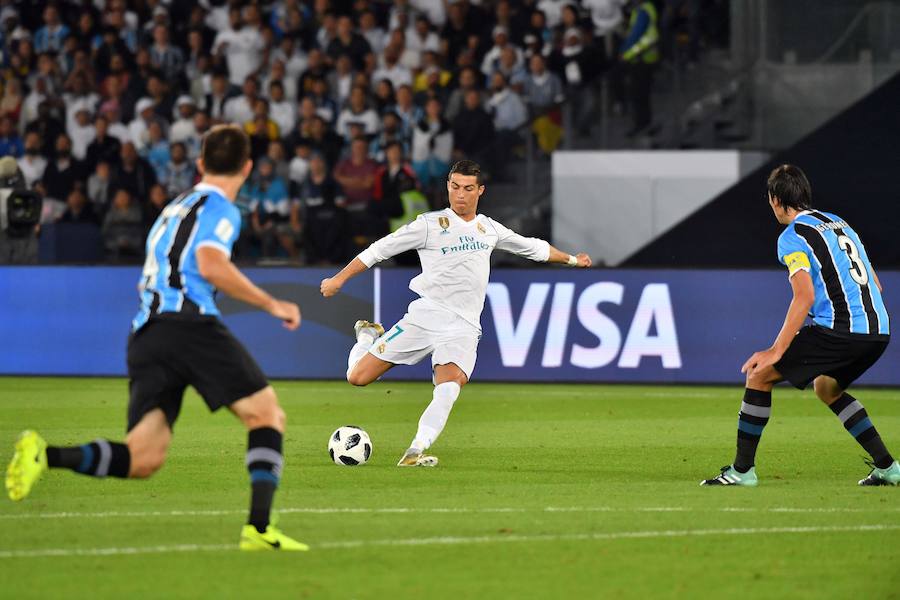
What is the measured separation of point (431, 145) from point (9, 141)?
6.63 meters

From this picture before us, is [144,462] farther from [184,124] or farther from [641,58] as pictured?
[184,124]

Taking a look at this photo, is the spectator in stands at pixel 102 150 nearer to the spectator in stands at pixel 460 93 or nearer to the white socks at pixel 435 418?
the spectator in stands at pixel 460 93

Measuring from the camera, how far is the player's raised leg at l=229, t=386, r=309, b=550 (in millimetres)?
7363

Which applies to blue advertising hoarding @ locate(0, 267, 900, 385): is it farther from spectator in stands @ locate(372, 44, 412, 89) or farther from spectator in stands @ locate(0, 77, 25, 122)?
spectator in stands @ locate(0, 77, 25, 122)

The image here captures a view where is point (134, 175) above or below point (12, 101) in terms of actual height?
below

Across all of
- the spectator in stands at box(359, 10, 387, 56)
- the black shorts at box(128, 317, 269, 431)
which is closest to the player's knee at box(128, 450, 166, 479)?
the black shorts at box(128, 317, 269, 431)

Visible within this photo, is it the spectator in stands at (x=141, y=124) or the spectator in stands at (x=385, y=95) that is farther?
the spectator in stands at (x=141, y=124)

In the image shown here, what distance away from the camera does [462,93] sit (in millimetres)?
21938

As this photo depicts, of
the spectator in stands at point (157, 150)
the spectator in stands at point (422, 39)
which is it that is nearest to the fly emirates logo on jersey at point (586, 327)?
the spectator in stands at point (422, 39)

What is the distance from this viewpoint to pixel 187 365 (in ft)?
24.5

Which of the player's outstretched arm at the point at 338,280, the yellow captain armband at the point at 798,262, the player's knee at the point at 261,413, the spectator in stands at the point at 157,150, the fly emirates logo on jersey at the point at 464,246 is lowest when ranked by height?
the spectator in stands at the point at 157,150

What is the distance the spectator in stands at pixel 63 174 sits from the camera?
2305 cm

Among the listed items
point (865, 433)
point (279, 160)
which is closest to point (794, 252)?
point (865, 433)

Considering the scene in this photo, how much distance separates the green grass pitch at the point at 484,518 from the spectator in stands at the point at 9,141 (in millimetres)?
10234
